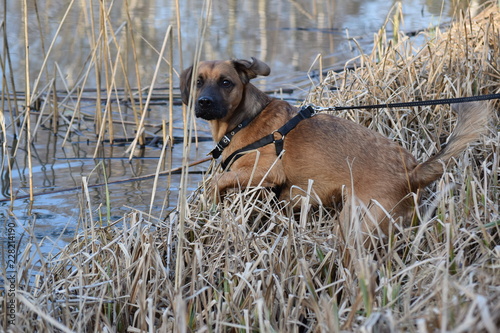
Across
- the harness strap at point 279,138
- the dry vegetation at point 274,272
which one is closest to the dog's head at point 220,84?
the harness strap at point 279,138

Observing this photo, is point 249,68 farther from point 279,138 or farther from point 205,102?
point 279,138

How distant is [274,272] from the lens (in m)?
2.88

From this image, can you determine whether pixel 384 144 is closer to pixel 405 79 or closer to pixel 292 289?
pixel 292 289

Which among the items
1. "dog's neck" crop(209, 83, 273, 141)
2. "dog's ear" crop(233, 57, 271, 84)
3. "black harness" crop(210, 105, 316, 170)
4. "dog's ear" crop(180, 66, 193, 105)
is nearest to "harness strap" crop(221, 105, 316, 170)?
"black harness" crop(210, 105, 316, 170)

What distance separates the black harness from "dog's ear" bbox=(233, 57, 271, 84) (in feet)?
0.95

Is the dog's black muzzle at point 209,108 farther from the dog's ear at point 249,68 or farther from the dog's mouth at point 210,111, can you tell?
the dog's ear at point 249,68

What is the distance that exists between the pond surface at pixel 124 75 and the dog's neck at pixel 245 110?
0.50 metres

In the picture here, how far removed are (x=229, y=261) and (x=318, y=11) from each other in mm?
9518

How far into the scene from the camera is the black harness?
3.54 metres

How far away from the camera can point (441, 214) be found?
296 centimetres

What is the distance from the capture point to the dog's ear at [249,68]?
3.73 meters

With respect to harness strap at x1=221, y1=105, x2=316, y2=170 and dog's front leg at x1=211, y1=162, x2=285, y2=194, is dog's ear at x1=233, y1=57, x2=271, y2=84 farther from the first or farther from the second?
dog's front leg at x1=211, y1=162, x2=285, y2=194

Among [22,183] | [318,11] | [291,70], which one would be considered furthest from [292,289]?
[318,11]

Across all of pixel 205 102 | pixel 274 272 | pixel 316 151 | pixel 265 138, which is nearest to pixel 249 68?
pixel 205 102
